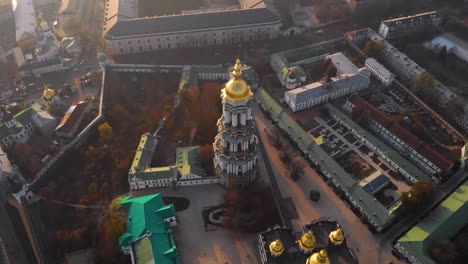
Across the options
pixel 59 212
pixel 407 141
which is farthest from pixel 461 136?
pixel 59 212

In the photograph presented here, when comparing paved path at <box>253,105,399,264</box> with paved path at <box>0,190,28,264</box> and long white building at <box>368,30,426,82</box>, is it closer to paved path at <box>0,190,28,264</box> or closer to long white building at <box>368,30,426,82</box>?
long white building at <box>368,30,426,82</box>

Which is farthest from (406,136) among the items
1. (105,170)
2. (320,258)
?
(105,170)

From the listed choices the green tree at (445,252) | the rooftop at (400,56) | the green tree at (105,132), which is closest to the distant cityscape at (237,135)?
the green tree at (445,252)

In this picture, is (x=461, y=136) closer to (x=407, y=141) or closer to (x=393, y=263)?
(x=407, y=141)

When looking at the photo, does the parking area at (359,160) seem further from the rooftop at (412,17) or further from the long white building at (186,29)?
the rooftop at (412,17)

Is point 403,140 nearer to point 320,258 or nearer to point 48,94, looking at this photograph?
point 320,258

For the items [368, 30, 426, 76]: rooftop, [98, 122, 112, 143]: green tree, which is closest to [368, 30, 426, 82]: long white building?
[368, 30, 426, 76]: rooftop
